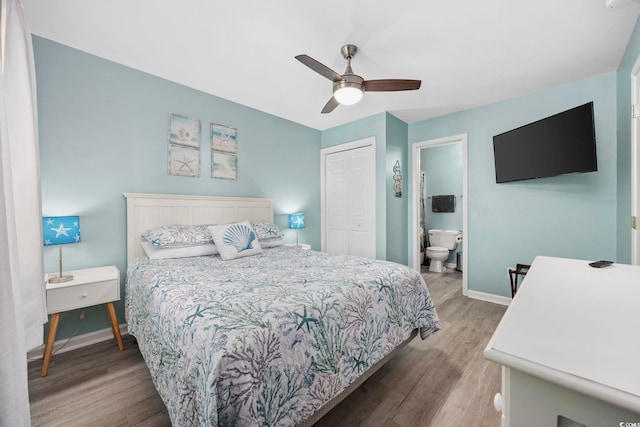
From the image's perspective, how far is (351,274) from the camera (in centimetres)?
180

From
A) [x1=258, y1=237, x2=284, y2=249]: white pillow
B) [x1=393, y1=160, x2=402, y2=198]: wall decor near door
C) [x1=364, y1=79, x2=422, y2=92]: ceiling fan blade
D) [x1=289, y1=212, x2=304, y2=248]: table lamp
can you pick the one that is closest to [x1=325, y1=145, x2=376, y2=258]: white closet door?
[x1=393, y1=160, x2=402, y2=198]: wall decor near door

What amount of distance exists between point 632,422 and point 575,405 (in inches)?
2.8

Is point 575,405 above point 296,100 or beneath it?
beneath

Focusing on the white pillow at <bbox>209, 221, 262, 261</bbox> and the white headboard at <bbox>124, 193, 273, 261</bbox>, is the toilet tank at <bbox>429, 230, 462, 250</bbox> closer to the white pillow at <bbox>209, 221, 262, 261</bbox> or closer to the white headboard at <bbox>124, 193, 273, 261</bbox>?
the white headboard at <bbox>124, 193, 273, 261</bbox>

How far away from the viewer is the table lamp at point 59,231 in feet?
6.16

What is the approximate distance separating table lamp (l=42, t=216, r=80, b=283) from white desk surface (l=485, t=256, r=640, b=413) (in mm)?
2675

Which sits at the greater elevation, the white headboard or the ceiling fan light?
the ceiling fan light

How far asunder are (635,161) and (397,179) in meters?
2.25

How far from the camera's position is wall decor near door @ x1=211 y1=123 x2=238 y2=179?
316 cm

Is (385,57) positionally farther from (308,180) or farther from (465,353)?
(465,353)

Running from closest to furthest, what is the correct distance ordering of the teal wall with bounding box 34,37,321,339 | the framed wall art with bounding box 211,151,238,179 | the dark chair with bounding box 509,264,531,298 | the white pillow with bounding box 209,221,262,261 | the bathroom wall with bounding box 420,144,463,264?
the teal wall with bounding box 34,37,321,339
the white pillow with bounding box 209,221,262,261
the dark chair with bounding box 509,264,531,298
the framed wall art with bounding box 211,151,238,179
the bathroom wall with bounding box 420,144,463,264

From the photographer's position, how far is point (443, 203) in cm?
527

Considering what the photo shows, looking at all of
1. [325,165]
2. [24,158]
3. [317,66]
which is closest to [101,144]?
[24,158]

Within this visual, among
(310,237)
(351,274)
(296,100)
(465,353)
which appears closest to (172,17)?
(296,100)
